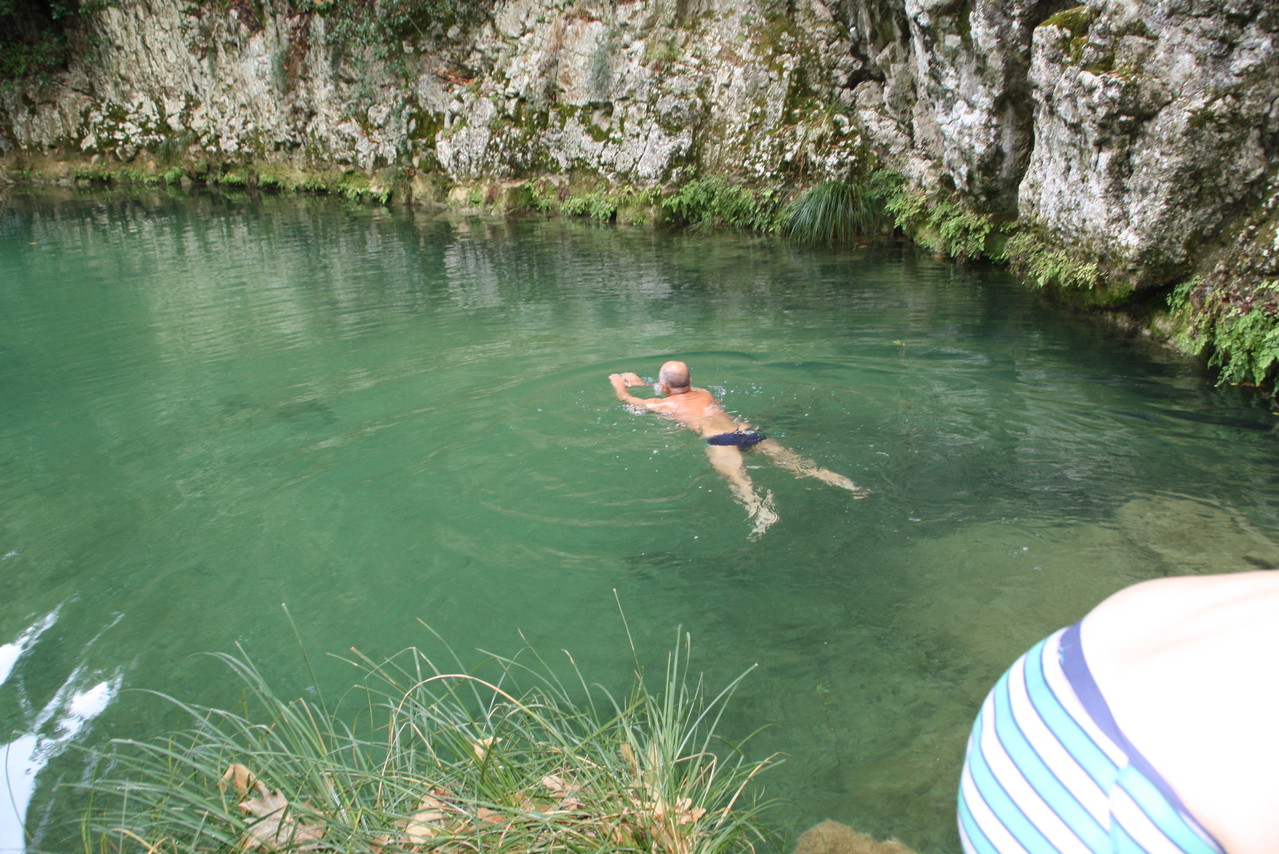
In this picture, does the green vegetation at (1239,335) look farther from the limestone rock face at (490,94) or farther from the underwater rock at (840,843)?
the limestone rock face at (490,94)

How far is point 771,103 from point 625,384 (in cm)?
1239

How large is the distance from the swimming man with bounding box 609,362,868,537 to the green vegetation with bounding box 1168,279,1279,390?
13.6 feet

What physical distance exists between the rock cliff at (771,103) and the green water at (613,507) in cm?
166

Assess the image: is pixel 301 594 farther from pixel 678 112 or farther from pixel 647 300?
pixel 678 112

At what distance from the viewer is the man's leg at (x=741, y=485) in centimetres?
557

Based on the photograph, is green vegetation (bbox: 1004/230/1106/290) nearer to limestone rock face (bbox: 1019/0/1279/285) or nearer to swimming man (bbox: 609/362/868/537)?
limestone rock face (bbox: 1019/0/1279/285)

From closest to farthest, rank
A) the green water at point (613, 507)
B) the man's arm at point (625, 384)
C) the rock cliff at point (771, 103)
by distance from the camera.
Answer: the green water at point (613, 507) → the man's arm at point (625, 384) → the rock cliff at point (771, 103)

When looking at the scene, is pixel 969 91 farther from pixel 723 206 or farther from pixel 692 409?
pixel 692 409

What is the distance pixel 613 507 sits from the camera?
5844 millimetres

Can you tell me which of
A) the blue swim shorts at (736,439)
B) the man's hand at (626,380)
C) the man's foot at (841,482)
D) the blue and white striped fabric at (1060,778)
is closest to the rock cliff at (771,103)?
the man's foot at (841,482)

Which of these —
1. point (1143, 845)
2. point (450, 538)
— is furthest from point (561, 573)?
point (1143, 845)

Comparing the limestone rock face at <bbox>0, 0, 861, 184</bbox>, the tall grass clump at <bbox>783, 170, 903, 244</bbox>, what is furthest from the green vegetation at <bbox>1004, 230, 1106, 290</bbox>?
the limestone rock face at <bbox>0, 0, 861, 184</bbox>

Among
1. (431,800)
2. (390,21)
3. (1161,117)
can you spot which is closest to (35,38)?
(390,21)

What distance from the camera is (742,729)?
3738mm
